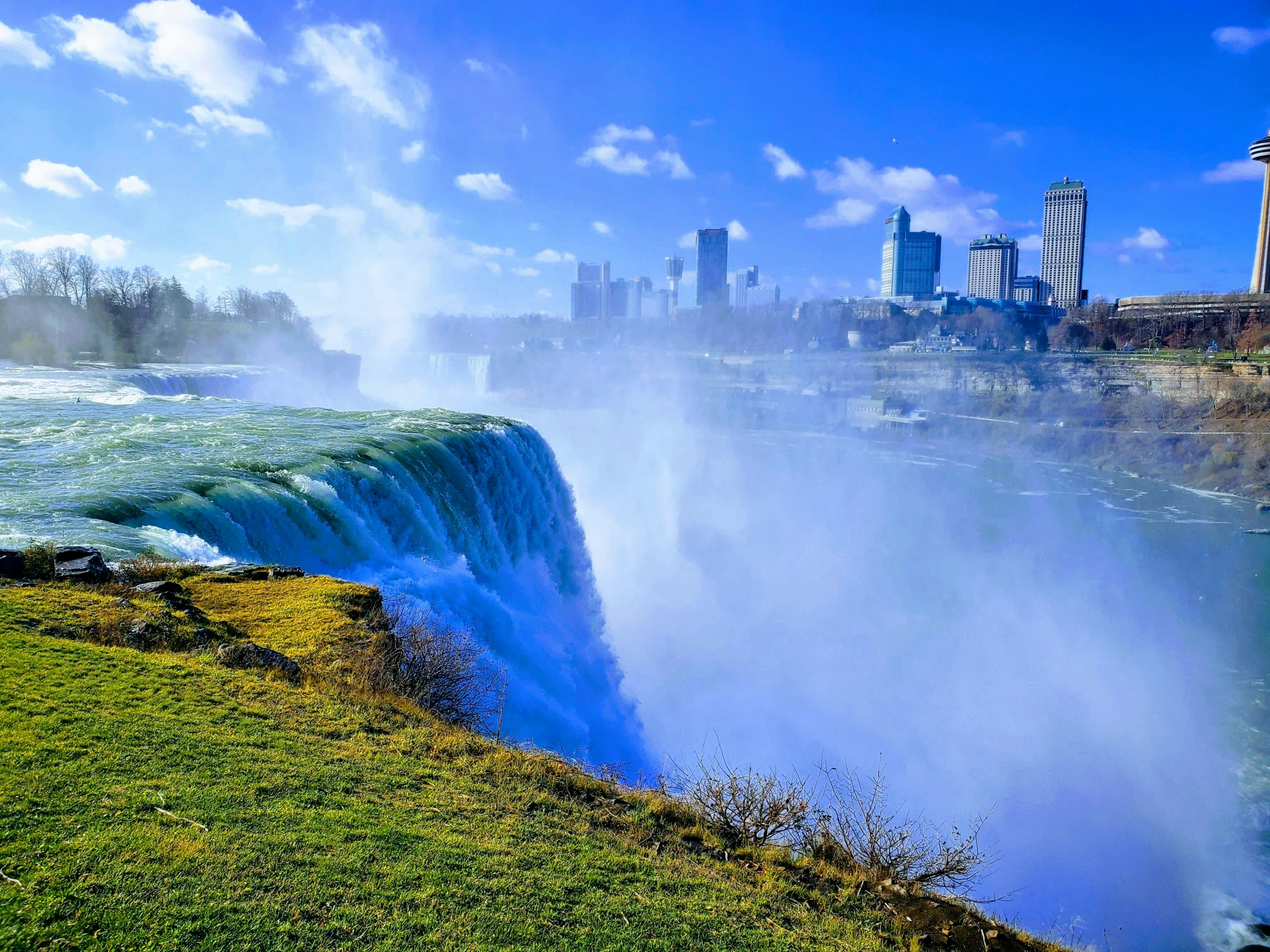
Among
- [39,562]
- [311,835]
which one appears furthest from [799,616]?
[311,835]

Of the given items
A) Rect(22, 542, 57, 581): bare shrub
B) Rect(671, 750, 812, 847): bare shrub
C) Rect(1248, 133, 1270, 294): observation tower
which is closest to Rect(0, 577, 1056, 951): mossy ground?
Rect(671, 750, 812, 847): bare shrub

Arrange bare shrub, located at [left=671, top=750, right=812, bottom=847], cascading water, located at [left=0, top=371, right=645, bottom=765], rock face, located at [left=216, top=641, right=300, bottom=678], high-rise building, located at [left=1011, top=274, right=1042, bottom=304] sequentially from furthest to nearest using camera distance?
1. high-rise building, located at [left=1011, top=274, right=1042, bottom=304]
2. cascading water, located at [left=0, top=371, right=645, bottom=765]
3. rock face, located at [left=216, top=641, right=300, bottom=678]
4. bare shrub, located at [left=671, top=750, right=812, bottom=847]

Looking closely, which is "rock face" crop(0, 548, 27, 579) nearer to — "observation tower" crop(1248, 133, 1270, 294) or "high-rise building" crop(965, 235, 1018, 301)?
"observation tower" crop(1248, 133, 1270, 294)

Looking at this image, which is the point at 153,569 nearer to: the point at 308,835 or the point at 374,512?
the point at 374,512

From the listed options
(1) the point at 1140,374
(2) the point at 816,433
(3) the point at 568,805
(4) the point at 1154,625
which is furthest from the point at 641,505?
(1) the point at 1140,374

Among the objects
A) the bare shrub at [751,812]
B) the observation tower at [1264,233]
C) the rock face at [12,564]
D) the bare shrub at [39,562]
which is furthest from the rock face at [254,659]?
the observation tower at [1264,233]

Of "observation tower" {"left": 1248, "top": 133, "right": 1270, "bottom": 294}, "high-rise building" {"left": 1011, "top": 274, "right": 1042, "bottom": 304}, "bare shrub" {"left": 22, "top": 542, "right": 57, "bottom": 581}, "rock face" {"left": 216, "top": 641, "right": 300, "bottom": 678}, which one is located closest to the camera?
"rock face" {"left": 216, "top": 641, "right": 300, "bottom": 678}

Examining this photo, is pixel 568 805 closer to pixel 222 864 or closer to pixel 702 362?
pixel 222 864
